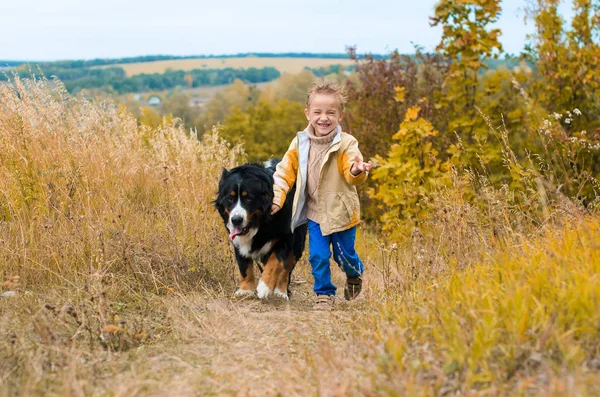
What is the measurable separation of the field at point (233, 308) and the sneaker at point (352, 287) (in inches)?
14.2

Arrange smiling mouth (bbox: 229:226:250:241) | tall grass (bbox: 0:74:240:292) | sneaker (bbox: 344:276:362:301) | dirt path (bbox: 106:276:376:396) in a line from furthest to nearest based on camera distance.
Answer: sneaker (bbox: 344:276:362:301) < tall grass (bbox: 0:74:240:292) < smiling mouth (bbox: 229:226:250:241) < dirt path (bbox: 106:276:376:396)

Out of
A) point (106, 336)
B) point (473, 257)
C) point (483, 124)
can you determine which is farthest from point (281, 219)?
point (483, 124)

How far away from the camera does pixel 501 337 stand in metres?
A: 2.76

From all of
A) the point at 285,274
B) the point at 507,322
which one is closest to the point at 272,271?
the point at 285,274

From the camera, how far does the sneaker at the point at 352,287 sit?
530 cm

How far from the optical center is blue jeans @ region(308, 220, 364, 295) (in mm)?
5051

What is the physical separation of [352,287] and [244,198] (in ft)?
4.01

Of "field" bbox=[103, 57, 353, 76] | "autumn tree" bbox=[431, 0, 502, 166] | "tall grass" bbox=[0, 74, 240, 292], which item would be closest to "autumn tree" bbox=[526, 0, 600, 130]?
"autumn tree" bbox=[431, 0, 502, 166]

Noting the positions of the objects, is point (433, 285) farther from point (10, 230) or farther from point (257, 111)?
point (257, 111)

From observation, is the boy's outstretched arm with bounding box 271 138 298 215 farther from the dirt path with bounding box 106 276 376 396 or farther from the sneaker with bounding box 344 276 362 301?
the dirt path with bounding box 106 276 376 396

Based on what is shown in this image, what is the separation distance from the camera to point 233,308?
4.48 metres

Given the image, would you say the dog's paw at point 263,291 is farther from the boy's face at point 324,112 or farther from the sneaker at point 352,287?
the boy's face at point 324,112

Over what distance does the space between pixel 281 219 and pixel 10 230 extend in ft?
7.30

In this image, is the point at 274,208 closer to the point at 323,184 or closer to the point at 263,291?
the point at 323,184
